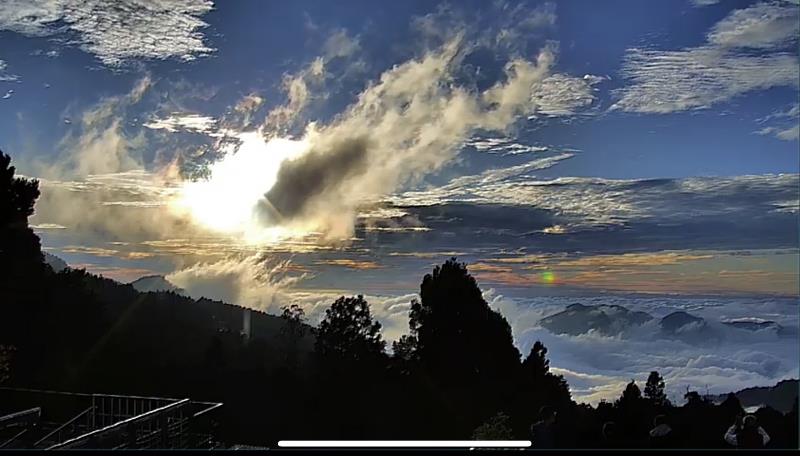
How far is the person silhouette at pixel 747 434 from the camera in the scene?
3.62 meters

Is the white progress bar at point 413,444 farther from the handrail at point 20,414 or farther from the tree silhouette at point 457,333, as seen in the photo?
the handrail at point 20,414

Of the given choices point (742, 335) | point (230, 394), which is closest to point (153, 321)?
point (230, 394)

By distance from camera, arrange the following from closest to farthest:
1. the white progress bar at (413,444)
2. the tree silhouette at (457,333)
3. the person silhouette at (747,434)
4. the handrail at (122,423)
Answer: the handrail at (122,423) < the white progress bar at (413,444) < the person silhouette at (747,434) < the tree silhouette at (457,333)

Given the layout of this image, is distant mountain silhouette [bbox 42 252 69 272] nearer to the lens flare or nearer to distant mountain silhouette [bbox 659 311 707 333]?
the lens flare

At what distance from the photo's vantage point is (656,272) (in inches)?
146

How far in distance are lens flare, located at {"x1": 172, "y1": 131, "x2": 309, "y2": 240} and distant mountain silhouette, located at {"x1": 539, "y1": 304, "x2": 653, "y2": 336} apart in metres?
1.22

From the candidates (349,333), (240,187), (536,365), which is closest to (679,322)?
(536,365)

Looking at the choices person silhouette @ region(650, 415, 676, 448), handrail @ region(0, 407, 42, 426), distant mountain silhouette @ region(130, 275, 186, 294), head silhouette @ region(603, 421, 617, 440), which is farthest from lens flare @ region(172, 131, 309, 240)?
Answer: person silhouette @ region(650, 415, 676, 448)

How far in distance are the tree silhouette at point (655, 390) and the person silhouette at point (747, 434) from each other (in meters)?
0.31

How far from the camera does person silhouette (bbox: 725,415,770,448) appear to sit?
3.62m

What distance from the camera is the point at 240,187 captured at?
12.3ft

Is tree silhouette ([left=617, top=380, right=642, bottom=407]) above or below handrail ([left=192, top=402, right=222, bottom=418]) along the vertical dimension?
above

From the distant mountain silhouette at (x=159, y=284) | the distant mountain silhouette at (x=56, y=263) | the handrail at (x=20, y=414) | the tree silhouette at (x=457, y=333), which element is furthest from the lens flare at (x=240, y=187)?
the handrail at (x=20, y=414)

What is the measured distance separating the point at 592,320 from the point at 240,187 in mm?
1578
